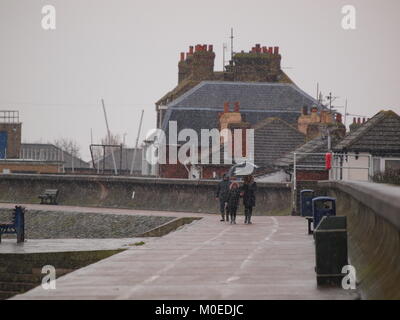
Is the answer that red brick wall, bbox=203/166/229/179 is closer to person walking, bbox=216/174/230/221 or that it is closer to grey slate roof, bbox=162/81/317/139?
grey slate roof, bbox=162/81/317/139

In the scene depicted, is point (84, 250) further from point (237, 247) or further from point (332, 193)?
point (332, 193)

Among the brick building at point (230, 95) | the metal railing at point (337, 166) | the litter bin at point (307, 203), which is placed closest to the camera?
the litter bin at point (307, 203)

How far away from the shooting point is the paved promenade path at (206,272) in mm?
14891

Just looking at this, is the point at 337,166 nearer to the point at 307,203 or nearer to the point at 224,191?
the point at 224,191

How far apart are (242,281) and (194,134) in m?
63.8

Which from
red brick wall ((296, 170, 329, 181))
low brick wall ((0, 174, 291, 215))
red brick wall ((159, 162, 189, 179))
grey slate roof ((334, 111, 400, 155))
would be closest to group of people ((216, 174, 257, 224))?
low brick wall ((0, 174, 291, 215))

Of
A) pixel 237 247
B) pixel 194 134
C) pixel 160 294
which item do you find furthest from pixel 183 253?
pixel 194 134

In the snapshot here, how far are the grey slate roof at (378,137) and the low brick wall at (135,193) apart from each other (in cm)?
332

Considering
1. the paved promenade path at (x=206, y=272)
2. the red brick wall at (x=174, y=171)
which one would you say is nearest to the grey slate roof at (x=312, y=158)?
the red brick wall at (x=174, y=171)

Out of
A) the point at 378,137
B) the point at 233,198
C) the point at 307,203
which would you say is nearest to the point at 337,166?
the point at 378,137

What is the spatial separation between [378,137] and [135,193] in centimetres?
1247

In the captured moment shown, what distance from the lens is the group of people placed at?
114ft

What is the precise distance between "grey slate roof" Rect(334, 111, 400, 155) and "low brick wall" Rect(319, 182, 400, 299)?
23817mm

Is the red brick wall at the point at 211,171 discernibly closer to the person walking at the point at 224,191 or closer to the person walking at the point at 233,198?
the person walking at the point at 224,191
